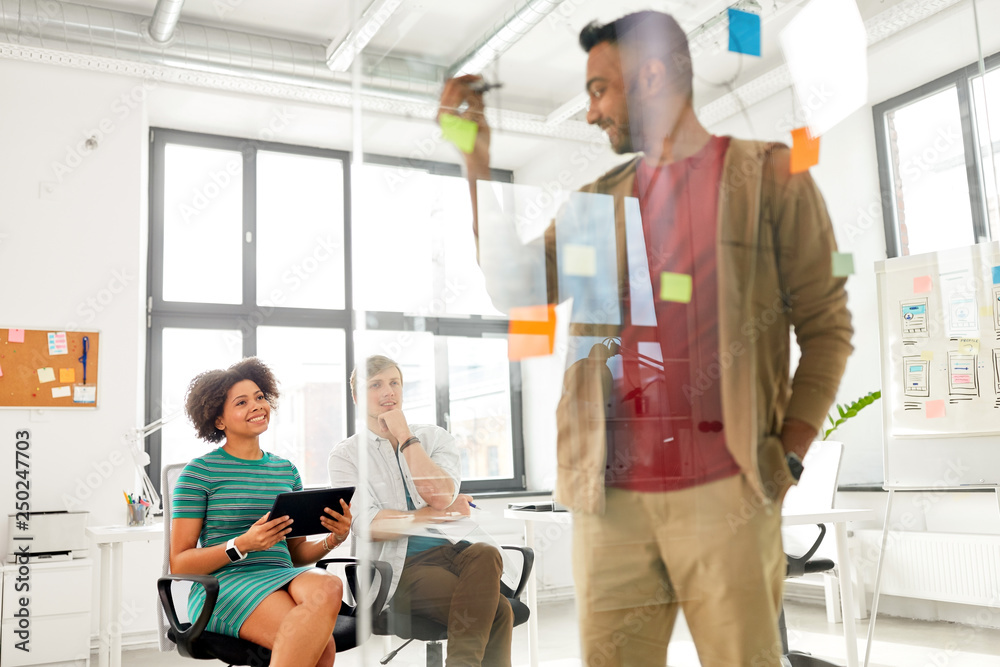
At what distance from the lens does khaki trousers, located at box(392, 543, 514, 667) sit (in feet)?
3.38

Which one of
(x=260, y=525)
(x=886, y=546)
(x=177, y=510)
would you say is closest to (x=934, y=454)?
(x=886, y=546)

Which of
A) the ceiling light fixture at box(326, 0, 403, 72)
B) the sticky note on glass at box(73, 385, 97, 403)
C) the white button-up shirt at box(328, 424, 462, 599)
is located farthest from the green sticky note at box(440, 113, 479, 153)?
the sticky note on glass at box(73, 385, 97, 403)

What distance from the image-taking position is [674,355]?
2.95ft

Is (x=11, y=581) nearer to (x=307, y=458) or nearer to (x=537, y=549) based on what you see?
(x=307, y=458)

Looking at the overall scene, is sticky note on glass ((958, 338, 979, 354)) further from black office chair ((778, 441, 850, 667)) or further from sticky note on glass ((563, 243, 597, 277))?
sticky note on glass ((563, 243, 597, 277))

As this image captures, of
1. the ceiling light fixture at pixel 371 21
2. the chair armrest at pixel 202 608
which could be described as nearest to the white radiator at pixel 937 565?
the ceiling light fixture at pixel 371 21

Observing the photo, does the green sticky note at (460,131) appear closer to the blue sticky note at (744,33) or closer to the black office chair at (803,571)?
the blue sticky note at (744,33)

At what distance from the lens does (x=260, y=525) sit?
2221mm

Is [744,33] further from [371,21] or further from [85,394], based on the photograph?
[85,394]

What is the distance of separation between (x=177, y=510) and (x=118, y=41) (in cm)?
280

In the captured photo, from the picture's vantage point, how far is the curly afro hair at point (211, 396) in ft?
8.54

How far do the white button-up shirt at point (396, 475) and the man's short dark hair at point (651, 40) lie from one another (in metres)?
0.56

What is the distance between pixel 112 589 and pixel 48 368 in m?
1.66

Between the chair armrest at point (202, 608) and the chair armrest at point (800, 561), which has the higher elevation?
the chair armrest at point (800, 561)
